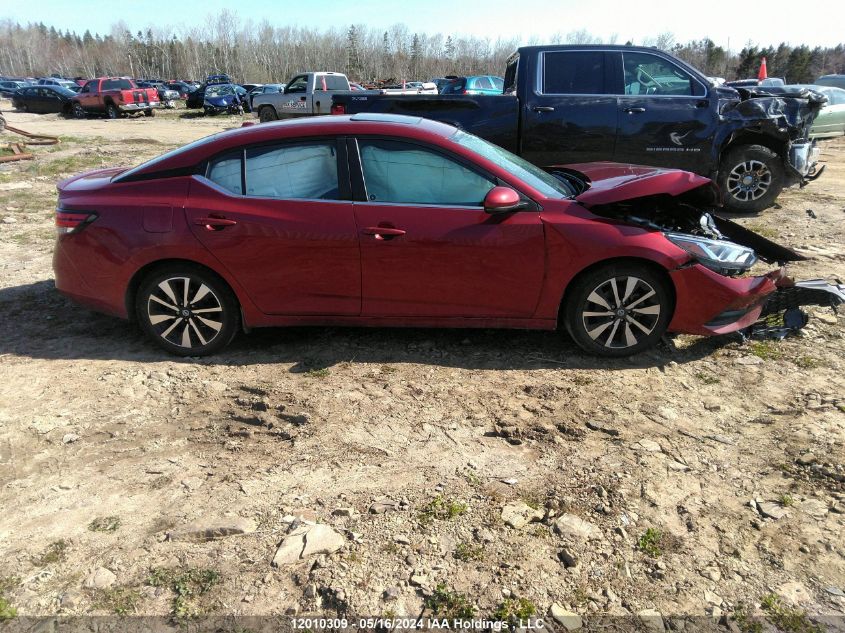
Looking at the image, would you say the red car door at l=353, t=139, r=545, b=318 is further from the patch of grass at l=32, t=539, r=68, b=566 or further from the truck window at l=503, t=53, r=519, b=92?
the truck window at l=503, t=53, r=519, b=92

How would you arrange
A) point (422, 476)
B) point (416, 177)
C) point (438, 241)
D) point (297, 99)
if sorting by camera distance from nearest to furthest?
1. point (422, 476)
2. point (438, 241)
3. point (416, 177)
4. point (297, 99)

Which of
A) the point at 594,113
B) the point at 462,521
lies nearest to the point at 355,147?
the point at 462,521

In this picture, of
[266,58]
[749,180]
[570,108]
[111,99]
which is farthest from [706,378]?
[266,58]

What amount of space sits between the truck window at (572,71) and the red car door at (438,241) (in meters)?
4.14

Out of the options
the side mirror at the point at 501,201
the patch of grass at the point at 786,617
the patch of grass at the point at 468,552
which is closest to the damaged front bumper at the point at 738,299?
the side mirror at the point at 501,201

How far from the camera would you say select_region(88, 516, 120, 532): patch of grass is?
2.77 m

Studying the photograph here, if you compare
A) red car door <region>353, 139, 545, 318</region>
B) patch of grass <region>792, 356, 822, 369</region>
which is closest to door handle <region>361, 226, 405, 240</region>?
red car door <region>353, 139, 545, 318</region>

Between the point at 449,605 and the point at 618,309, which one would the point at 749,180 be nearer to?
the point at 618,309

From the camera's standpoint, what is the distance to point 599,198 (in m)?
4.20

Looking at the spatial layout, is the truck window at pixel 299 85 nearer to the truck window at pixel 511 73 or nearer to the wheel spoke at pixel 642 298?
the truck window at pixel 511 73

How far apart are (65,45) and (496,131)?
6108 inches

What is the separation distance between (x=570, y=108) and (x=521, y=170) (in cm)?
355

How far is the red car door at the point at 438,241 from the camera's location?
13.4 ft

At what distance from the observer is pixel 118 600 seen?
2.38 metres
